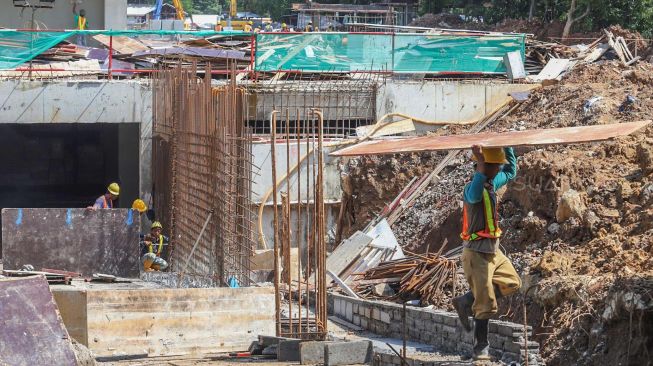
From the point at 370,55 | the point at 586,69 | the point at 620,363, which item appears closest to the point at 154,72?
the point at 370,55

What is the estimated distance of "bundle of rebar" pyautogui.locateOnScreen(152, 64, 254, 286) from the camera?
13.3 m

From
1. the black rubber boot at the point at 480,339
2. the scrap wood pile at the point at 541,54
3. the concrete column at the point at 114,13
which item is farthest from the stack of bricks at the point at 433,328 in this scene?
the concrete column at the point at 114,13

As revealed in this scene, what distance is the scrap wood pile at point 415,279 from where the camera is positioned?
13.4 meters

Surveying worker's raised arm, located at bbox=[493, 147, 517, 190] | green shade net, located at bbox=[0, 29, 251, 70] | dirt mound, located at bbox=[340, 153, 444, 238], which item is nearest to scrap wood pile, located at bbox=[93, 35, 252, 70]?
green shade net, located at bbox=[0, 29, 251, 70]

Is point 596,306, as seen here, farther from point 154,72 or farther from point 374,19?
point 374,19

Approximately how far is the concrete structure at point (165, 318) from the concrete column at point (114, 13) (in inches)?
760

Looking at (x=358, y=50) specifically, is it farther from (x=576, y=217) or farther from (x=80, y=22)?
(x=80, y=22)

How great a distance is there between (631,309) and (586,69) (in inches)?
468

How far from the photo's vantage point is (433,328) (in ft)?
37.4

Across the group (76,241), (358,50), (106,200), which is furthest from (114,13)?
(76,241)

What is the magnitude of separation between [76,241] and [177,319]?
13.3 ft

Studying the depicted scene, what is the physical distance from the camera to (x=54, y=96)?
64.3 ft

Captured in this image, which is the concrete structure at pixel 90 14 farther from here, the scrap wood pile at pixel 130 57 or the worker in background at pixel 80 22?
the scrap wood pile at pixel 130 57

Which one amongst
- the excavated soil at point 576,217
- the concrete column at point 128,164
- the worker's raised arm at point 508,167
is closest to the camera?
the worker's raised arm at point 508,167
